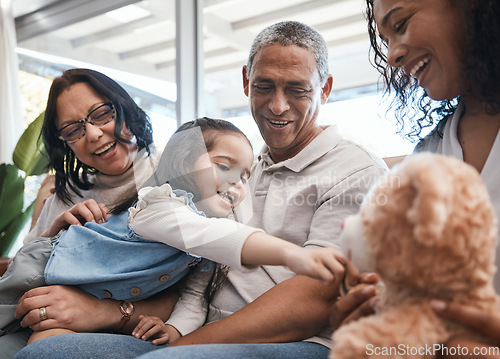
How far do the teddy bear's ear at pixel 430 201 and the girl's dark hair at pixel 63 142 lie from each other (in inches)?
51.4

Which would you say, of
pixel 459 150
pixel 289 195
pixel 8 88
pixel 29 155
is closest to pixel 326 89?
pixel 289 195

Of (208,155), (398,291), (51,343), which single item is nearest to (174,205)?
(208,155)

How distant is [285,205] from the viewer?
127cm

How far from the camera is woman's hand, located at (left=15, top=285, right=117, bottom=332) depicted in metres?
1.27

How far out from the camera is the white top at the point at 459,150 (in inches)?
37.6

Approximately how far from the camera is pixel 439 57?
989mm

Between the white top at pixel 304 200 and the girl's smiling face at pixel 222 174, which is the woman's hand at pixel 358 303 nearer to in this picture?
the white top at pixel 304 200

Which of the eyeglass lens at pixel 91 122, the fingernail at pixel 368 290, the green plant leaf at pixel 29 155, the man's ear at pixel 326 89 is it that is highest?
the man's ear at pixel 326 89

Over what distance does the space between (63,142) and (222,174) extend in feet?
2.78

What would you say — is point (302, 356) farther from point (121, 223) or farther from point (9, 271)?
point (9, 271)

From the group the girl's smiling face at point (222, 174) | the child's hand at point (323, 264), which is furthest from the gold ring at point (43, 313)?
the child's hand at point (323, 264)

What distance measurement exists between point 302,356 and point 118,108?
116cm

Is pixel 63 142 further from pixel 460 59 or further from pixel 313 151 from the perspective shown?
pixel 460 59

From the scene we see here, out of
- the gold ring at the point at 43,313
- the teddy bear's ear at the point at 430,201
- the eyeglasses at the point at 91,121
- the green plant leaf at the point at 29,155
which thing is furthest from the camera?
the green plant leaf at the point at 29,155
